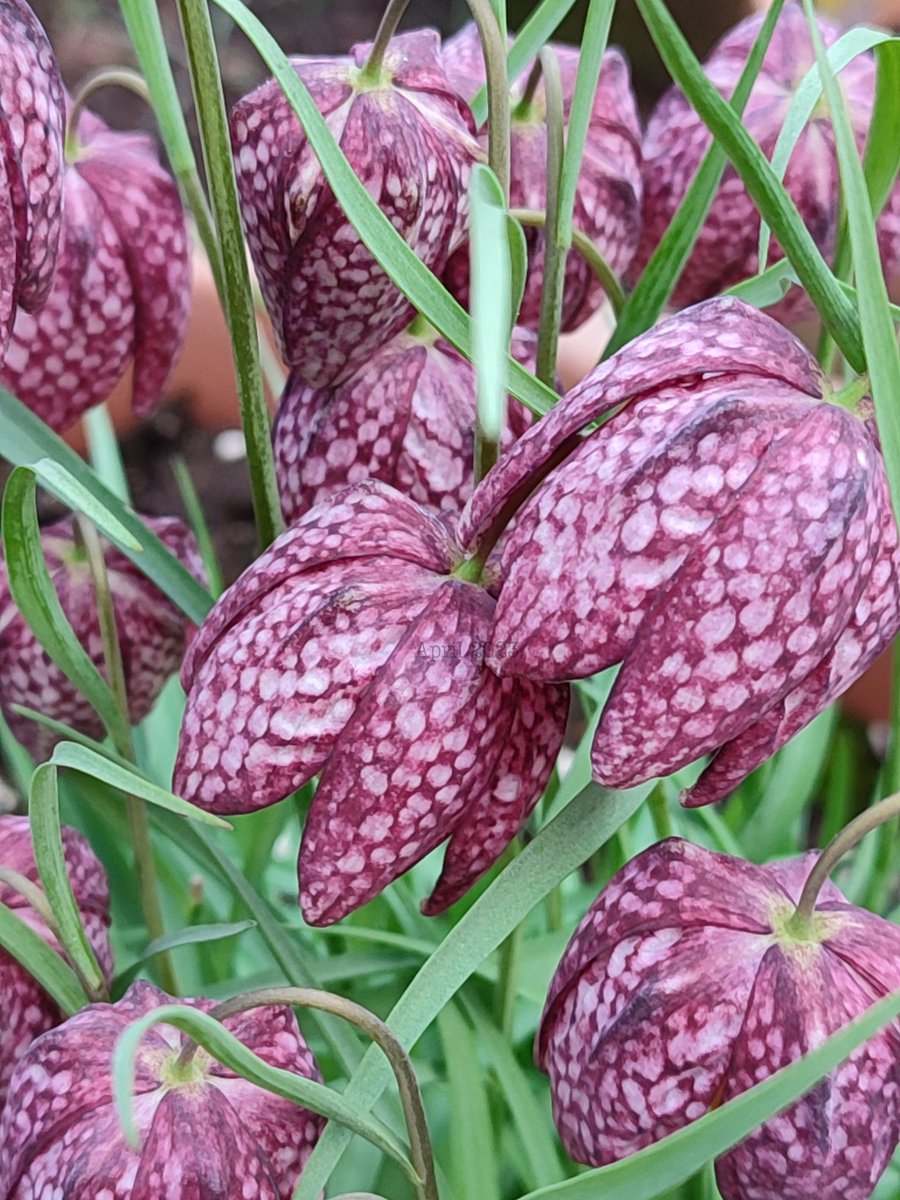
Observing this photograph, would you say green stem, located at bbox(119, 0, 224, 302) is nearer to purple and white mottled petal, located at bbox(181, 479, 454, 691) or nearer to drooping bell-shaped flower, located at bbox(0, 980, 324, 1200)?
purple and white mottled petal, located at bbox(181, 479, 454, 691)

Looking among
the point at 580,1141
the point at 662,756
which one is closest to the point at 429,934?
the point at 580,1141

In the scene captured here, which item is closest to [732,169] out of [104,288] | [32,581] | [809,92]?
[809,92]

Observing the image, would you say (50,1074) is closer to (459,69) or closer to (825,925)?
(825,925)

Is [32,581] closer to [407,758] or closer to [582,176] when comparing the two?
[407,758]

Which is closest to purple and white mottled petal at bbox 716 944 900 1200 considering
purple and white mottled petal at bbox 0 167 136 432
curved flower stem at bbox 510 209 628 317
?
curved flower stem at bbox 510 209 628 317

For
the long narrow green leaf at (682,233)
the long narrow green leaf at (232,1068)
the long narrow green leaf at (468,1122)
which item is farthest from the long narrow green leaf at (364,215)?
Answer: the long narrow green leaf at (468,1122)
